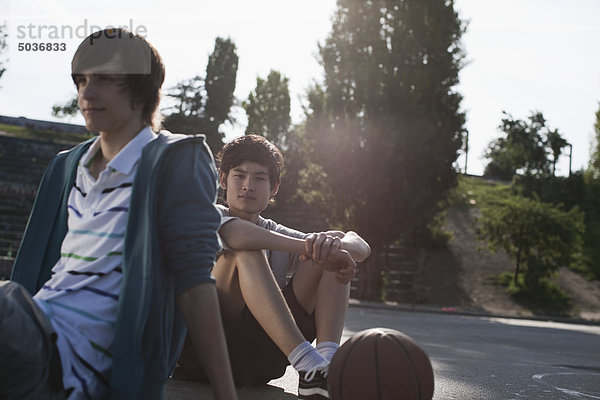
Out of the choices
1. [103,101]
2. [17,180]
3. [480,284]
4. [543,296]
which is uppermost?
[17,180]

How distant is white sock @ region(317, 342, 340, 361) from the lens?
3185 millimetres

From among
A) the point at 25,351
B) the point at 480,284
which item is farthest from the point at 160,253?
the point at 480,284

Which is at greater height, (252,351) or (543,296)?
(252,351)

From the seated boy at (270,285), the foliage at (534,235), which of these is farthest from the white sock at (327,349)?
the foliage at (534,235)

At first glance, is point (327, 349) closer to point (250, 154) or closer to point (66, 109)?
point (250, 154)

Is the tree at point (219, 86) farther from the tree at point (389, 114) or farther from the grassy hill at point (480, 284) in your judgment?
the grassy hill at point (480, 284)

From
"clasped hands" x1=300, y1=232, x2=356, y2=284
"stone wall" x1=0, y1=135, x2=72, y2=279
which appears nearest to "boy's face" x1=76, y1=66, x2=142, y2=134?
"clasped hands" x1=300, y1=232, x2=356, y2=284

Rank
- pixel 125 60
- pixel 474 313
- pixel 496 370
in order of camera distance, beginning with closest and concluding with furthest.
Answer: pixel 125 60, pixel 496 370, pixel 474 313

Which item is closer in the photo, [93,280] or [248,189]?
[93,280]

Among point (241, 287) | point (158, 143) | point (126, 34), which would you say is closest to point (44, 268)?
point (158, 143)

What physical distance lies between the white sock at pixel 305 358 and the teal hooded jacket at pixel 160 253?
92 cm

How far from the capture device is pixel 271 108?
40.8 meters

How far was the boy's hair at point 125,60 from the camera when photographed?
6.90ft

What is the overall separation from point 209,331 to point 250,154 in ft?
5.29
